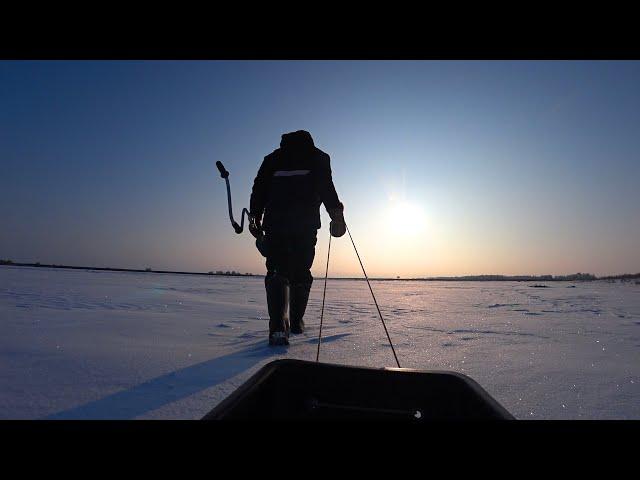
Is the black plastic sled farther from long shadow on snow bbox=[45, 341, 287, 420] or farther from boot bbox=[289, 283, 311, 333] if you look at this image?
boot bbox=[289, 283, 311, 333]

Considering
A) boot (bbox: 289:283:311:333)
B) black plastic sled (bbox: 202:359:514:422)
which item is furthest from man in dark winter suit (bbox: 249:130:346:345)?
black plastic sled (bbox: 202:359:514:422)

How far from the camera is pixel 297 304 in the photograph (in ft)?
10.4

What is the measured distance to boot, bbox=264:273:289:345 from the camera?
2.51 meters

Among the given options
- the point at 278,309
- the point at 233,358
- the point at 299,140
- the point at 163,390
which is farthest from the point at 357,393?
the point at 299,140

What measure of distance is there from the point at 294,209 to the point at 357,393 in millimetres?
2191

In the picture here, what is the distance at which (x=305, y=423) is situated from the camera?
66 cm

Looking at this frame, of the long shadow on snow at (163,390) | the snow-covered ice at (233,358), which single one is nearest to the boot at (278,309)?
the snow-covered ice at (233,358)

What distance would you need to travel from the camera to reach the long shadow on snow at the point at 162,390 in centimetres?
122

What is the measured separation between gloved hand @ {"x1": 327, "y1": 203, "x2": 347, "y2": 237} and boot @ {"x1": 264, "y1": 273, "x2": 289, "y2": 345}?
2.14ft

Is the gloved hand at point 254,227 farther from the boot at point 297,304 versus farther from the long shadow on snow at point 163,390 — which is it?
the long shadow on snow at point 163,390

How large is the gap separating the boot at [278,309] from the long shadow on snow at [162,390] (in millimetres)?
327
